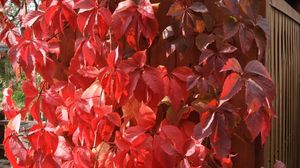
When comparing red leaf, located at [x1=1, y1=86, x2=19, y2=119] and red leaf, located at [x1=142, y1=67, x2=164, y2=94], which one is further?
red leaf, located at [x1=1, y1=86, x2=19, y2=119]

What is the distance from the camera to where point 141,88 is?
1243mm

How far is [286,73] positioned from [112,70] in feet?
4.29

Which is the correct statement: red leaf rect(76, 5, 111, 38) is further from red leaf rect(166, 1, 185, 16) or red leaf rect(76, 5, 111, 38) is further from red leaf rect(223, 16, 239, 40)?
red leaf rect(223, 16, 239, 40)

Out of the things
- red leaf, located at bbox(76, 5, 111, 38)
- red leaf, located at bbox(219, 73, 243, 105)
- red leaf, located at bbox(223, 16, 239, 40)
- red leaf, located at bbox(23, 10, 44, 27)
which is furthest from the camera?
red leaf, located at bbox(23, 10, 44, 27)

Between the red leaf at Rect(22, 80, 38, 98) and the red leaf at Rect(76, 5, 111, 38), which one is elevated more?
the red leaf at Rect(76, 5, 111, 38)

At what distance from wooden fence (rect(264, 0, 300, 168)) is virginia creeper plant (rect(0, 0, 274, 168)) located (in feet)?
0.89

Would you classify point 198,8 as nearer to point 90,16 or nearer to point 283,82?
point 90,16

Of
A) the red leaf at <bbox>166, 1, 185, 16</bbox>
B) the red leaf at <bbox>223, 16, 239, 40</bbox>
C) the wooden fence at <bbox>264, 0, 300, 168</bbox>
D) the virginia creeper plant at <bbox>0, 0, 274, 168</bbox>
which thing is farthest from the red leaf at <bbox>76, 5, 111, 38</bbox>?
the wooden fence at <bbox>264, 0, 300, 168</bbox>

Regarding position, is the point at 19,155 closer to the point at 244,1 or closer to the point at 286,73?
the point at 244,1

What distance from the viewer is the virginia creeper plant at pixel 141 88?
116 centimetres

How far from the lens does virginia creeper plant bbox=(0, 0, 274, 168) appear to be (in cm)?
116

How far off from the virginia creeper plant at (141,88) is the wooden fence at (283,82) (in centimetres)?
27

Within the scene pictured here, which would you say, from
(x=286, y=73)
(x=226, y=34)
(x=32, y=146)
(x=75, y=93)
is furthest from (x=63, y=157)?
(x=286, y=73)

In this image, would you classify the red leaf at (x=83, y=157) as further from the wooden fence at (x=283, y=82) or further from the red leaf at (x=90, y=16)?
the wooden fence at (x=283, y=82)
